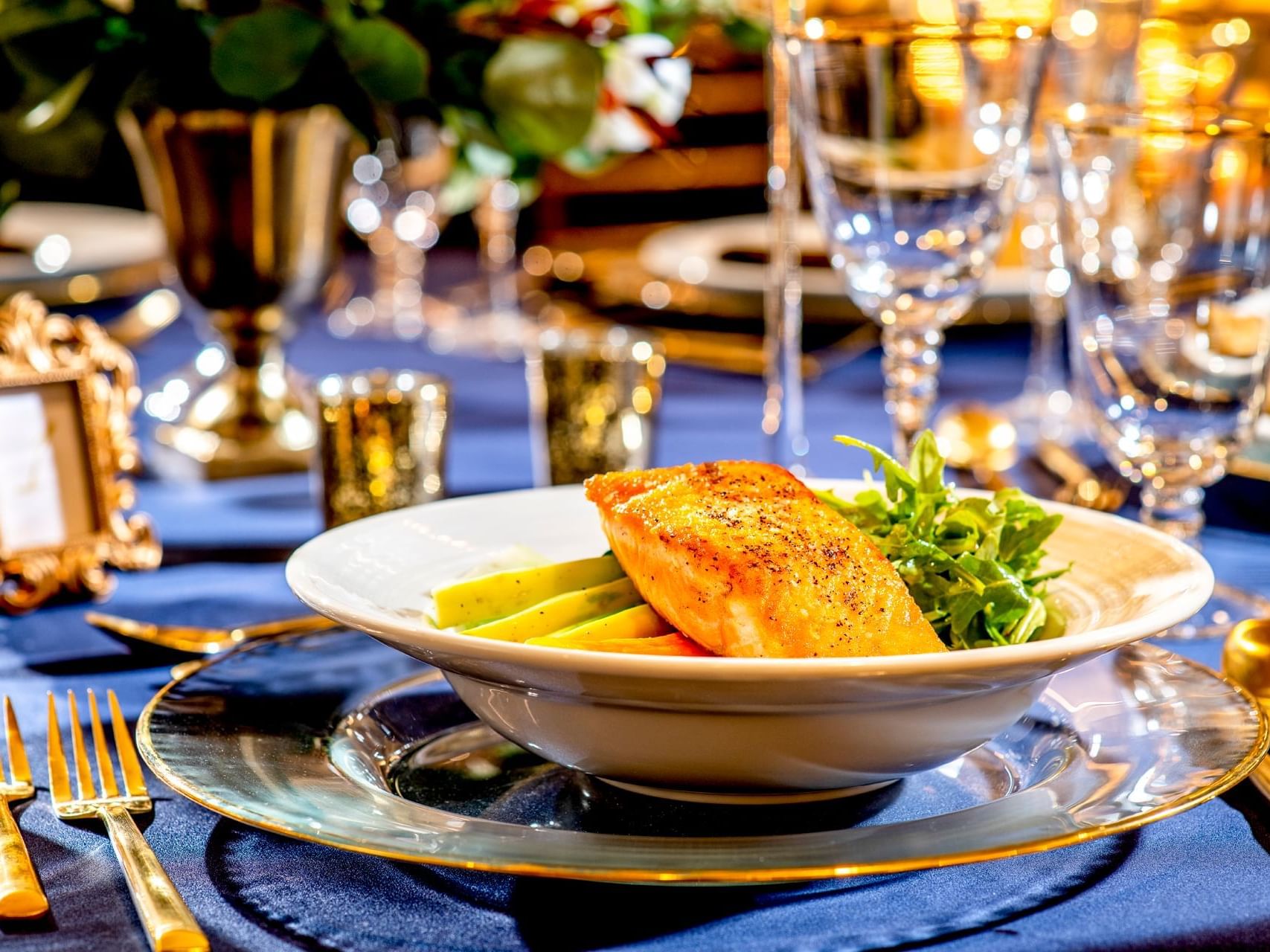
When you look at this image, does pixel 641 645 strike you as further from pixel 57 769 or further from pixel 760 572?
pixel 57 769

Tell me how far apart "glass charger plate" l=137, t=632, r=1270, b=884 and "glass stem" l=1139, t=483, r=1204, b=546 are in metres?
0.23

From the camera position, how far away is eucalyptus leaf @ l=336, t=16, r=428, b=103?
1.23 m

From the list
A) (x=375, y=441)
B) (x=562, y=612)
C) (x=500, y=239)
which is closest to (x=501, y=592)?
(x=562, y=612)

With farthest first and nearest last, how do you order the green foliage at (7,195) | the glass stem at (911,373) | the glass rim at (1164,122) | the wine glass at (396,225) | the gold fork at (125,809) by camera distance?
1. the wine glass at (396,225)
2. the green foliage at (7,195)
3. the glass stem at (911,373)
4. the glass rim at (1164,122)
5. the gold fork at (125,809)

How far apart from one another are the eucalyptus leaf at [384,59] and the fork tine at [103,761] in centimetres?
67

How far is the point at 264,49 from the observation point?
122cm

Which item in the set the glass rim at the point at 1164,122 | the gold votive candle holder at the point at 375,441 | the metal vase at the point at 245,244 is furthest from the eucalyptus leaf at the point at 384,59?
the glass rim at the point at 1164,122

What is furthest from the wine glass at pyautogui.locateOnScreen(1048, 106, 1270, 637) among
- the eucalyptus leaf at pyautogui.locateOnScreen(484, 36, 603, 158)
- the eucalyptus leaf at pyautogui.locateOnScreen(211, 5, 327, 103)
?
the eucalyptus leaf at pyautogui.locateOnScreen(211, 5, 327, 103)

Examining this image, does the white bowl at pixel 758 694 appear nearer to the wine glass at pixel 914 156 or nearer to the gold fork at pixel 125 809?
the gold fork at pixel 125 809

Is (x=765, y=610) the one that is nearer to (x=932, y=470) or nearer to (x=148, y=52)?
(x=932, y=470)

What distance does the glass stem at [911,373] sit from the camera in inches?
43.2

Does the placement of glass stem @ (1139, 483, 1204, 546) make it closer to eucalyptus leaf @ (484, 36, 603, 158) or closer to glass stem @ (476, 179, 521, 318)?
eucalyptus leaf @ (484, 36, 603, 158)

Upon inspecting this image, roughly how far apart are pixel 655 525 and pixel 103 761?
0.98 feet

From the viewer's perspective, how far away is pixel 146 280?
2061 mm
